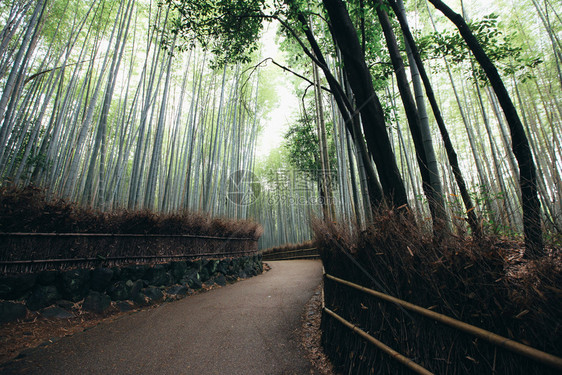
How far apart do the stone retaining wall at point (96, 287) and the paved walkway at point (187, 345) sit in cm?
40

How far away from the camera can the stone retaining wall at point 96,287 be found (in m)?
2.45

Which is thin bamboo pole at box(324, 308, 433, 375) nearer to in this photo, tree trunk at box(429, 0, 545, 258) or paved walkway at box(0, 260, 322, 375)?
paved walkway at box(0, 260, 322, 375)

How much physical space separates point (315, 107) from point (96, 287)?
7.12m

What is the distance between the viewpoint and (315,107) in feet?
25.5

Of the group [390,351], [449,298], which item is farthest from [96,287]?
[449,298]

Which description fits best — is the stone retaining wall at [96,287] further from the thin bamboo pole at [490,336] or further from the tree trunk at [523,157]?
the tree trunk at [523,157]

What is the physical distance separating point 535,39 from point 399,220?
321 inches

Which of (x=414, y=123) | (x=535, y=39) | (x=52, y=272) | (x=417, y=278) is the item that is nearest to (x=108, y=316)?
(x=52, y=272)

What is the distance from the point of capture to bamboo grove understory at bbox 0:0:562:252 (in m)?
1.98

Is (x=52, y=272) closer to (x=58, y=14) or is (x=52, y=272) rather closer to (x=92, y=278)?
(x=92, y=278)

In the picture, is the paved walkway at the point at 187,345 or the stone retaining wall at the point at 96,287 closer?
the paved walkway at the point at 187,345

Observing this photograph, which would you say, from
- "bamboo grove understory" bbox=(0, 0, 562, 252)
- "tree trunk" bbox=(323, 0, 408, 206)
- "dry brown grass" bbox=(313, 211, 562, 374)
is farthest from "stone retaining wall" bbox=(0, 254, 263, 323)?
"tree trunk" bbox=(323, 0, 408, 206)

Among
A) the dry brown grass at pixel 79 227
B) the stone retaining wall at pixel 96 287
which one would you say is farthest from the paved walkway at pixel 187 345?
the dry brown grass at pixel 79 227

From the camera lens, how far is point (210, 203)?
777 centimetres
